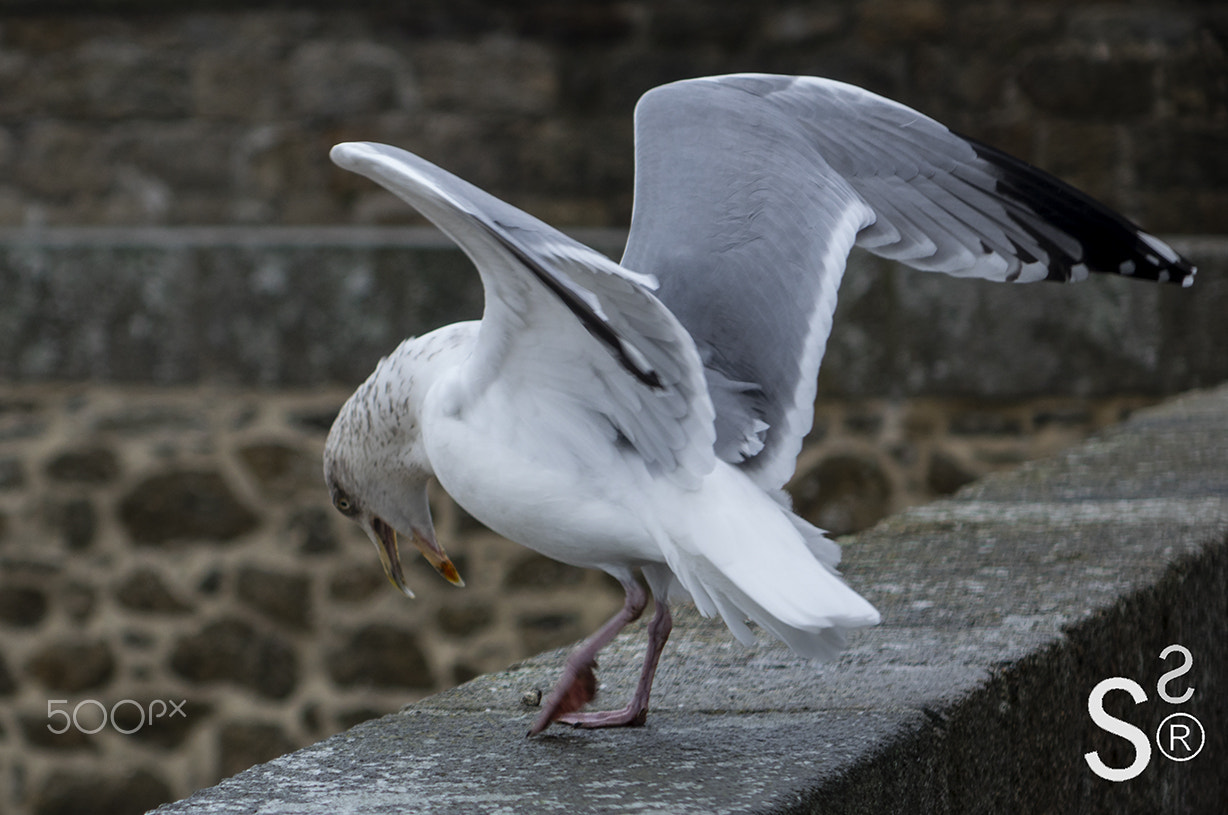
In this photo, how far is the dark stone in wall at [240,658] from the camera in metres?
4.53

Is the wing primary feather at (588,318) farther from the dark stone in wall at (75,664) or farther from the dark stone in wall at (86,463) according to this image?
the dark stone in wall at (75,664)

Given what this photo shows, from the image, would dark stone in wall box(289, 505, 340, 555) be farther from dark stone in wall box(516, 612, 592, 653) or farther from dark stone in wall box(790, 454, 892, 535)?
dark stone in wall box(790, 454, 892, 535)

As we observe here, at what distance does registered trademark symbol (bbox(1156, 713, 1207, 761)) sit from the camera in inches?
81.2

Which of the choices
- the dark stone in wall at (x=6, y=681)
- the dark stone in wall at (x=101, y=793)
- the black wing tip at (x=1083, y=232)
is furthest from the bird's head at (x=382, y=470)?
the dark stone in wall at (x=6, y=681)

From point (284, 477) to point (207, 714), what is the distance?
30.2 inches

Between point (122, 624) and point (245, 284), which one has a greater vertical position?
point (245, 284)

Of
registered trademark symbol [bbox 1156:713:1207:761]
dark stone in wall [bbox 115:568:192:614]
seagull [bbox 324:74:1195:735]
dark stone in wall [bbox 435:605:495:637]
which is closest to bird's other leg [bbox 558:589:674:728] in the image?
seagull [bbox 324:74:1195:735]

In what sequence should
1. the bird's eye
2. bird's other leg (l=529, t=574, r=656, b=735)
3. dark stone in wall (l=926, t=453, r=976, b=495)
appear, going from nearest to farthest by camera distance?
bird's other leg (l=529, t=574, r=656, b=735) < the bird's eye < dark stone in wall (l=926, t=453, r=976, b=495)

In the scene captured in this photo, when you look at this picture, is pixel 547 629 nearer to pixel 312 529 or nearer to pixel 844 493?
pixel 312 529

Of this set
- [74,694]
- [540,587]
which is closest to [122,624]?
[74,694]

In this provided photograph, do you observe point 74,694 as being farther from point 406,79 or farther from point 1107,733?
point 1107,733

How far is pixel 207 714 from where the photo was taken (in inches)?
180

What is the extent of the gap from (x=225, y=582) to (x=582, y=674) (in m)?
3.10

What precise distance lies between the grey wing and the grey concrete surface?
204cm
